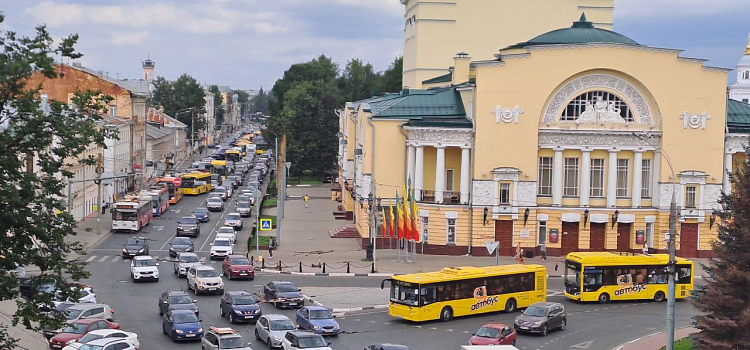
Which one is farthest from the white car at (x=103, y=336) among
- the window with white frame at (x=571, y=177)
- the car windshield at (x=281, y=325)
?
the window with white frame at (x=571, y=177)

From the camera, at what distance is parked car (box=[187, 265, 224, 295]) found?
50.7 metres

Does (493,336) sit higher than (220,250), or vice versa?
(220,250)

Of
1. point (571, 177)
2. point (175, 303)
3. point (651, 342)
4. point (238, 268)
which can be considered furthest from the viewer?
point (571, 177)

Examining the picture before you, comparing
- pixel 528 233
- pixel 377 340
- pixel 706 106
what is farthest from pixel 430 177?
pixel 377 340

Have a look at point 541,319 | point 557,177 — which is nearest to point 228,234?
point 557,177

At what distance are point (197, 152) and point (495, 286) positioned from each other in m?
151

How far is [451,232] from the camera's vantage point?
224ft

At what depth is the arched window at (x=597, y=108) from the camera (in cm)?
6738

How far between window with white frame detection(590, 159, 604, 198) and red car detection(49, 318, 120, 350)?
3778 centimetres

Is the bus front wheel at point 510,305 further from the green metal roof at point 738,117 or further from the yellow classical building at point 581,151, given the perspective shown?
the green metal roof at point 738,117

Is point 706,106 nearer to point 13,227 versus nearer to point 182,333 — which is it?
point 182,333

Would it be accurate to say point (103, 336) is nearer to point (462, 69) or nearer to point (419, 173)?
point (419, 173)

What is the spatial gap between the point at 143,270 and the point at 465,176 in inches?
901

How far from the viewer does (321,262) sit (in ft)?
208
